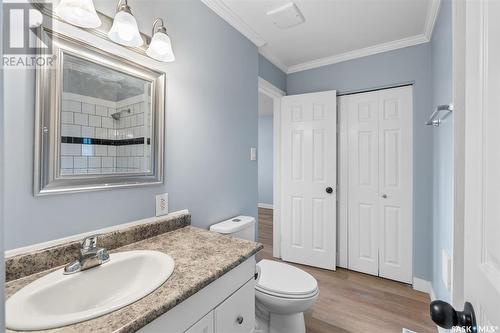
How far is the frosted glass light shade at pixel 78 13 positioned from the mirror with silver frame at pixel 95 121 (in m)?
0.08

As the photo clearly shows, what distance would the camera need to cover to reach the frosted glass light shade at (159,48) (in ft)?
3.89

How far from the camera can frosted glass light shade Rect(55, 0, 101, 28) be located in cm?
90

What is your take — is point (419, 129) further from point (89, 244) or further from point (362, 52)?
point (89, 244)

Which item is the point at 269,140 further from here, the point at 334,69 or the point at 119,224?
the point at 119,224

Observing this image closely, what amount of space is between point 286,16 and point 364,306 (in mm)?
2412

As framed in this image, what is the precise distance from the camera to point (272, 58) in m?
2.60

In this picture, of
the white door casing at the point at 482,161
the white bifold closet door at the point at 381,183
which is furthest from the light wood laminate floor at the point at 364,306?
the white door casing at the point at 482,161

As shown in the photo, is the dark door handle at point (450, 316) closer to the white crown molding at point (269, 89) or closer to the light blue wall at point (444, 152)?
the light blue wall at point (444, 152)

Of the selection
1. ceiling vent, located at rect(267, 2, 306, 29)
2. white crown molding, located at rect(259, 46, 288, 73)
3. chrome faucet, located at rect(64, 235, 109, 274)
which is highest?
white crown molding, located at rect(259, 46, 288, 73)

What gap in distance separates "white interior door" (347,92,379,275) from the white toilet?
1.22 meters

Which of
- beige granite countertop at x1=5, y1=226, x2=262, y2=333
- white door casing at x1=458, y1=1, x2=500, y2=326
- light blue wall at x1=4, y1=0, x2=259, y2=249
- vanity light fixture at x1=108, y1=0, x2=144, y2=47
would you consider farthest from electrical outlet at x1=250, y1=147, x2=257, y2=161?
white door casing at x1=458, y1=1, x2=500, y2=326

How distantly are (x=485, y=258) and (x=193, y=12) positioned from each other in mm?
1799

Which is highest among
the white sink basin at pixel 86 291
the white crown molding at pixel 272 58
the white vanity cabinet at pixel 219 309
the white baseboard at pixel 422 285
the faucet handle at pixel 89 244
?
the white crown molding at pixel 272 58

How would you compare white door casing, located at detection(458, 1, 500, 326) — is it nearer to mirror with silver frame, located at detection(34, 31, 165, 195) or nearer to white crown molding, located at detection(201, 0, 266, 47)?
mirror with silver frame, located at detection(34, 31, 165, 195)
